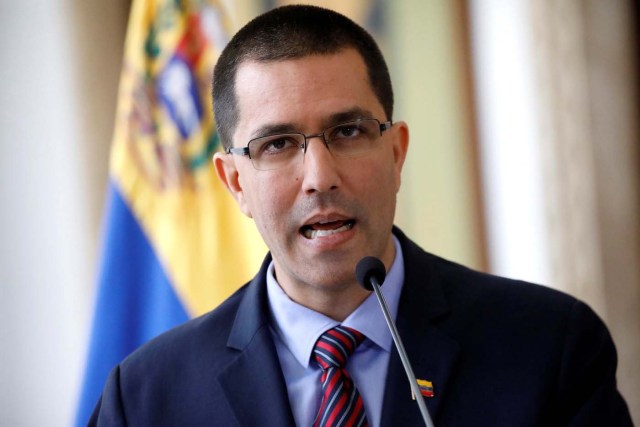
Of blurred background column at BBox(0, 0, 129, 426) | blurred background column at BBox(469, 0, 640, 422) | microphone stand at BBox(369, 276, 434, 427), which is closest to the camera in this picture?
microphone stand at BBox(369, 276, 434, 427)

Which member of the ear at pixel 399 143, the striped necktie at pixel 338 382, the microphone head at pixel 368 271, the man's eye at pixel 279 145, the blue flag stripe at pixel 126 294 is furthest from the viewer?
the blue flag stripe at pixel 126 294

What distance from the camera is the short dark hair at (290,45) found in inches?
70.9

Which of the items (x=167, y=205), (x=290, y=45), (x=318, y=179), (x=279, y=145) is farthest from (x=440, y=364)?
(x=167, y=205)

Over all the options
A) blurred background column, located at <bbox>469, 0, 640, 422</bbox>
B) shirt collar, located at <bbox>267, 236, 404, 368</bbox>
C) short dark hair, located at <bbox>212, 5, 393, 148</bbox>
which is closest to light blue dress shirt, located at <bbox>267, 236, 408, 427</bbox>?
shirt collar, located at <bbox>267, 236, 404, 368</bbox>

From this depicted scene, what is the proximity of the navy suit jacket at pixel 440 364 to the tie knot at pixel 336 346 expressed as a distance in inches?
3.7

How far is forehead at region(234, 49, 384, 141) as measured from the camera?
5.68 feet

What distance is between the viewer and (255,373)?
179 centimetres

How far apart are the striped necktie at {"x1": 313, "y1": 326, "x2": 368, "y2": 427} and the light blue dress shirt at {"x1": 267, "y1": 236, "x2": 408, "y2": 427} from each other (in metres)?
0.02

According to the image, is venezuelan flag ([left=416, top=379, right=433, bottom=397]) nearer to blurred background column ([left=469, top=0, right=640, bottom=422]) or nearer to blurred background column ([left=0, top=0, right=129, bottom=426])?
blurred background column ([left=0, top=0, right=129, bottom=426])

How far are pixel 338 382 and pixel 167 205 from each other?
1.17 meters

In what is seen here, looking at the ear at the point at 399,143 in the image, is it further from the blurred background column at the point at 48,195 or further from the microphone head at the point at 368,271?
the blurred background column at the point at 48,195

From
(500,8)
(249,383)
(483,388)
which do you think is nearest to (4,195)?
(249,383)

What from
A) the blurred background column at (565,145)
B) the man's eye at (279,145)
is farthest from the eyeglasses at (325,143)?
the blurred background column at (565,145)

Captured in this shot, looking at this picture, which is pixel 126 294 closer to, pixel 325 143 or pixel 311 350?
pixel 311 350
